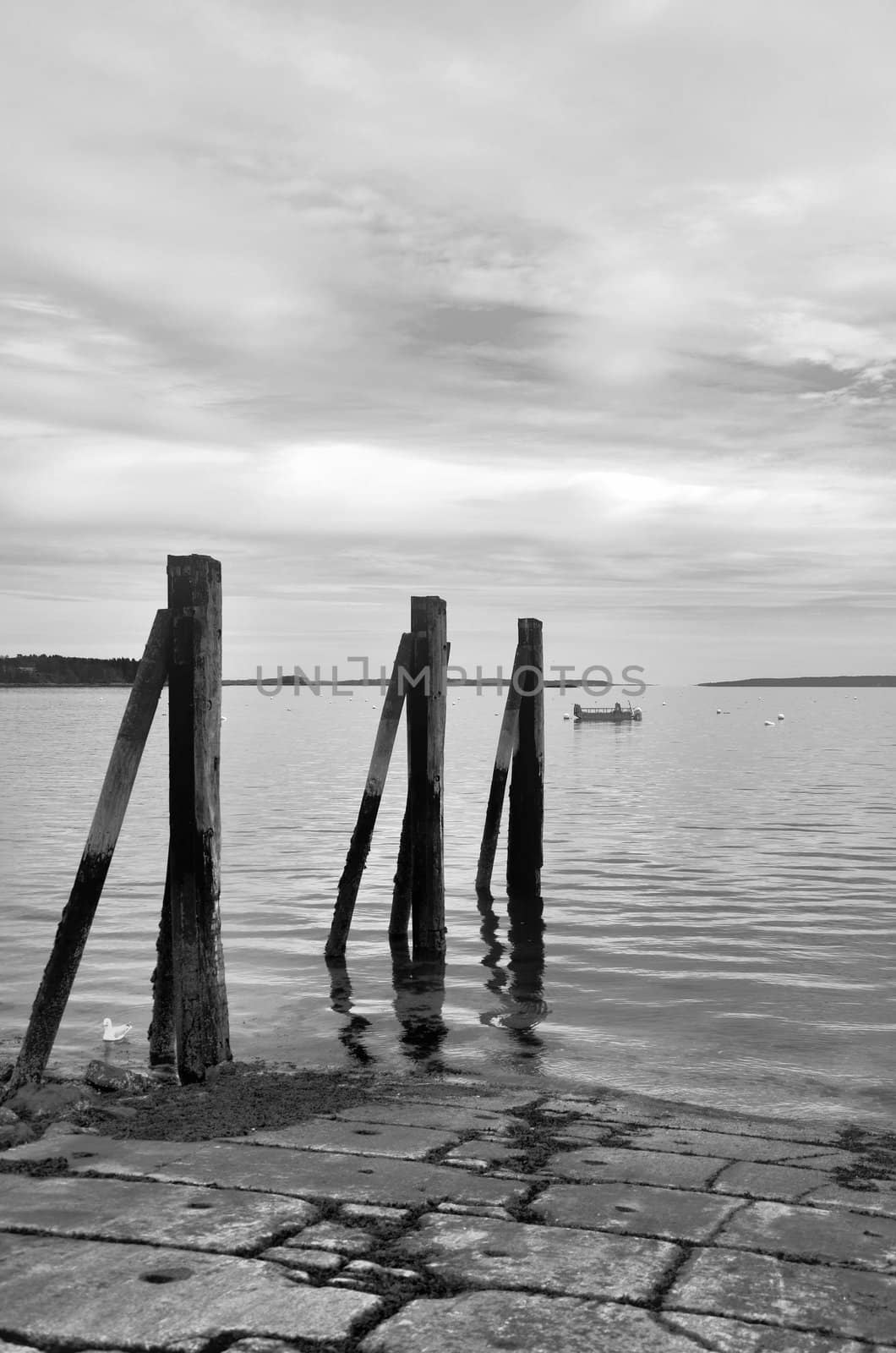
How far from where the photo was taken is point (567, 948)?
13.6 m

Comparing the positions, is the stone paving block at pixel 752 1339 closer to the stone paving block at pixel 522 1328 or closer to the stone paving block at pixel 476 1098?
the stone paving block at pixel 522 1328

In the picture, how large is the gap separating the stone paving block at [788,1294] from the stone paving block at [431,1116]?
6.78 ft

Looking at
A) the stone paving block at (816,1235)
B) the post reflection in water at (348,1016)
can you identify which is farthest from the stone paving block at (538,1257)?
the post reflection in water at (348,1016)

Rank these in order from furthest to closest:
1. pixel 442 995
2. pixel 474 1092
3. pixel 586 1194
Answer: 1. pixel 442 995
2. pixel 474 1092
3. pixel 586 1194

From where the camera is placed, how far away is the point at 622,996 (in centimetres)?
1127

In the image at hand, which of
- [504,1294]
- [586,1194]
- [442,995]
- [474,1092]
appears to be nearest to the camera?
[504,1294]

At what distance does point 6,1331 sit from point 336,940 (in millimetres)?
9283

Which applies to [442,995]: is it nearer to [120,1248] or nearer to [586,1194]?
[586,1194]

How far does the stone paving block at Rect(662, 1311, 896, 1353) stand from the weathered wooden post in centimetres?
831

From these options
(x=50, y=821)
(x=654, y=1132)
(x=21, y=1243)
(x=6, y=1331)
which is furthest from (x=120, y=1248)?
(x=50, y=821)

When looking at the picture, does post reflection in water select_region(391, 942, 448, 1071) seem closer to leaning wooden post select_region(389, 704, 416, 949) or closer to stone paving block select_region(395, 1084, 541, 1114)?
leaning wooden post select_region(389, 704, 416, 949)

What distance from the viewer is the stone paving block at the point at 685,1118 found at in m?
6.54

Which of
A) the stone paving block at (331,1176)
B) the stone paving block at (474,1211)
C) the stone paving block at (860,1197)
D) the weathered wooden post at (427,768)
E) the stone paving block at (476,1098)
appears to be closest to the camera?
the stone paving block at (474,1211)

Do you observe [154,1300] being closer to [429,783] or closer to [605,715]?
[429,783]
